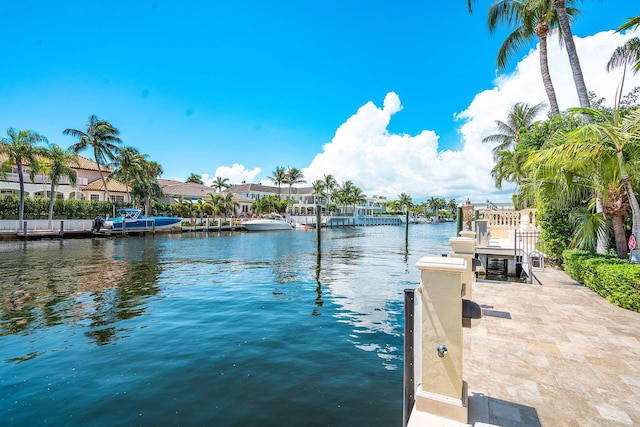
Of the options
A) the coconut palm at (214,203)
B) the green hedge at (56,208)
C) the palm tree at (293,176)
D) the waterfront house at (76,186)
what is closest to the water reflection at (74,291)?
the green hedge at (56,208)

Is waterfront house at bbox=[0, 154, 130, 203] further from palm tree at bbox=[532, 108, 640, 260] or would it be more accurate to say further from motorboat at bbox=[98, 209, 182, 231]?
palm tree at bbox=[532, 108, 640, 260]

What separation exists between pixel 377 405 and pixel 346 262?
15.6 meters

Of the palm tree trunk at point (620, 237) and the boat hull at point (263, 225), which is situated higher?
the palm tree trunk at point (620, 237)

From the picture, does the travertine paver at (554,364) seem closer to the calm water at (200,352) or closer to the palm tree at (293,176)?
the calm water at (200,352)

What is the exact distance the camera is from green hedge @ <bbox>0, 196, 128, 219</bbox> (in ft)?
113

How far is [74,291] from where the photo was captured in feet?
38.6

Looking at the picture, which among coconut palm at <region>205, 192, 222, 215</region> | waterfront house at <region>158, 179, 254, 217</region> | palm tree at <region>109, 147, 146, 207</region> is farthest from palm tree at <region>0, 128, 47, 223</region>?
coconut palm at <region>205, 192, 222, 215</region>

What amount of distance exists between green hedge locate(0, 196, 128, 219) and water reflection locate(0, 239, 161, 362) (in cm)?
1965

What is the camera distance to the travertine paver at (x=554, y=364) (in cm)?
316

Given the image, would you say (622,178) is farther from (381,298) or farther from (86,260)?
(86,260)

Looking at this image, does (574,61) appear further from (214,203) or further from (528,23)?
Answer: (214,203)

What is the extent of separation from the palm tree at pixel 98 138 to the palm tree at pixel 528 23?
47.0m

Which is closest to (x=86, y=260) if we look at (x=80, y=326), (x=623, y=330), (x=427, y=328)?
(x=80, y=326)

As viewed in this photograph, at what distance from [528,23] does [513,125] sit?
1936 cm
